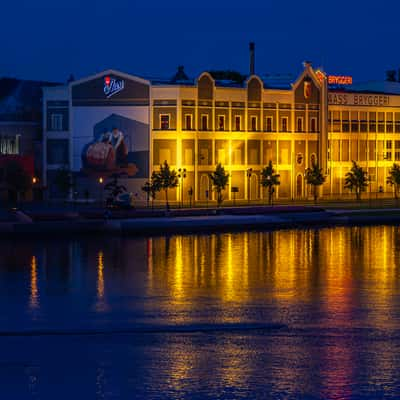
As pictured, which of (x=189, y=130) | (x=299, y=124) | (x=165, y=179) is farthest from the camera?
(x=299, y=124)

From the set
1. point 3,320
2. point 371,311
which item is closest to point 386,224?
point 371,311

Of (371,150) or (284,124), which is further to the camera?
(371,150)

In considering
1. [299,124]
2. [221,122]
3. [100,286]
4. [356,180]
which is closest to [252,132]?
[221,122]

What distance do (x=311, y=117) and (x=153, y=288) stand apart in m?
68.2

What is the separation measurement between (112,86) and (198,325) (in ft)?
214

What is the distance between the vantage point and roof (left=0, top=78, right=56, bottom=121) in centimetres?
9719

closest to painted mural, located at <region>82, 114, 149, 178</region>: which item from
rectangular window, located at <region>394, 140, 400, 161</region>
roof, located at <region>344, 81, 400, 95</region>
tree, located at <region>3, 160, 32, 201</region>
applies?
tree, located at <region>3, 160, 32, 201</region>

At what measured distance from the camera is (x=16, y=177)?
82.5 metres

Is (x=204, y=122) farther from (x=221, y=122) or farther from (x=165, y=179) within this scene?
(x=165, y=179)

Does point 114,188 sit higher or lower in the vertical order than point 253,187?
lower

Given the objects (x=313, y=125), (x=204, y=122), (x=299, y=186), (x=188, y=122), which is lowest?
(x=299, y=186)

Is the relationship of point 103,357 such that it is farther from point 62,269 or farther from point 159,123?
point 159,123

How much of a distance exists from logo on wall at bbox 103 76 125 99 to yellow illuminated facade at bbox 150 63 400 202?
3129 millimetres

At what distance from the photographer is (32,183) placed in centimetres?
8800
